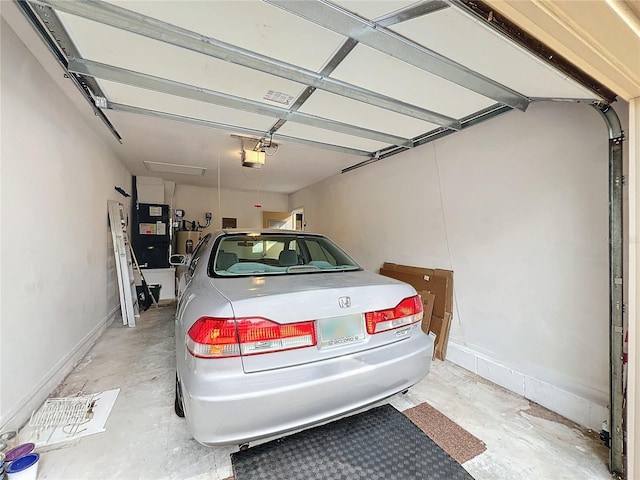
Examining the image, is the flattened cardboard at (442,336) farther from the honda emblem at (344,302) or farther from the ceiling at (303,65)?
the ceiling at (303,65)

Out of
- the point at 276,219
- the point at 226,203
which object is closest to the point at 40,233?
the point at 226,203

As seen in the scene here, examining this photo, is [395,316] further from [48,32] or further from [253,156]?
[253,156]

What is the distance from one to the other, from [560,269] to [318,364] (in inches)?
80.9

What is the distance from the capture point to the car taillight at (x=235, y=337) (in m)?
1.29

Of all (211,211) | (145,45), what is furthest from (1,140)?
(211,211)

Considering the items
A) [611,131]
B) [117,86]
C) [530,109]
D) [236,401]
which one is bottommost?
[236,401]

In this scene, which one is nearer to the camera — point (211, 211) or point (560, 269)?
point (560, 269)

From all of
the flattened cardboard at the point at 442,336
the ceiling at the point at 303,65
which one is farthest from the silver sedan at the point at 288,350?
the ceiling at the point at 303,65

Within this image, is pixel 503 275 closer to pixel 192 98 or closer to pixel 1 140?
pixel 192 98

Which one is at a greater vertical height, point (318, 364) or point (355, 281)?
point (355, 281)

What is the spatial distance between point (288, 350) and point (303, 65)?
1.75 m

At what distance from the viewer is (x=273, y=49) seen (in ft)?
5.37

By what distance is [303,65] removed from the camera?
1.79 m

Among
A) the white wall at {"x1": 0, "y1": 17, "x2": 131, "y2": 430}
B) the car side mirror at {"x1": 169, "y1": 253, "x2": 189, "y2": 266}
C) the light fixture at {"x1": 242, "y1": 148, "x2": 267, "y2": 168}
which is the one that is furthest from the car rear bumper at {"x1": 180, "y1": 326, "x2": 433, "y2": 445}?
the light fixture at {"x1": 242, "y1": 148, "x2": 267, "y2": 168}
